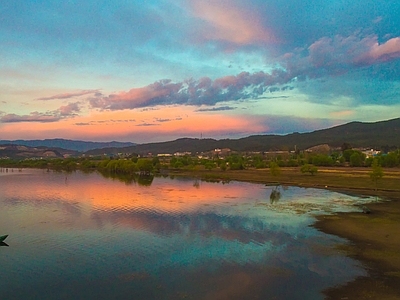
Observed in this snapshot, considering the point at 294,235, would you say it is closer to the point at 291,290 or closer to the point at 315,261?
the point at 315,261

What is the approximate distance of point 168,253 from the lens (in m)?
21.8

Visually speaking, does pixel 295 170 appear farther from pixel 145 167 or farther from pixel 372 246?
pixel 372 246

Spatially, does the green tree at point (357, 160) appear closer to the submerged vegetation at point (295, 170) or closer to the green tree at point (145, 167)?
the submerged vegetation at point (295, 170)

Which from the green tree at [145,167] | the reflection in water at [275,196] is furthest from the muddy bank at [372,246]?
the green tree at [145,167]

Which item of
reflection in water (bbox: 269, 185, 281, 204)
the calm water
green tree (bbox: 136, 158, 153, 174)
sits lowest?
reflection in water (bbox: 269, 185, 281, 204)

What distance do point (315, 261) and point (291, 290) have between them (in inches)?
179

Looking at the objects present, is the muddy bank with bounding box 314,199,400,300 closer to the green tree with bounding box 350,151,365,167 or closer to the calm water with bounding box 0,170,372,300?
the calm water with bounding box 0,170,372,300

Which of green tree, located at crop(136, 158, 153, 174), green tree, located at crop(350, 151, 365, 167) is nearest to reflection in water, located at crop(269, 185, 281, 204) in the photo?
green tree, located at crop(350, 151, 365, 167)

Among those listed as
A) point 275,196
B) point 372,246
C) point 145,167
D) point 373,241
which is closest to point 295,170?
point 145,167

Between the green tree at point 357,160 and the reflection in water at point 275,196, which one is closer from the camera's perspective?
the reflection in water at point 275,196

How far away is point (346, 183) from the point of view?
Result: 195ft

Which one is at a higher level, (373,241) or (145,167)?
(145,167)

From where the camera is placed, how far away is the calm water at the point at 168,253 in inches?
651

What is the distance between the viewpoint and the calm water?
16.5m
